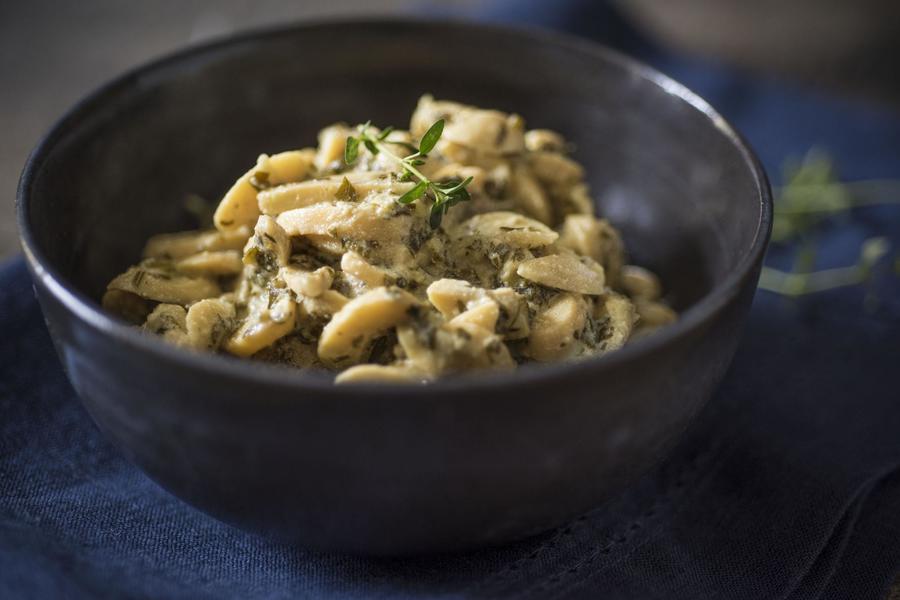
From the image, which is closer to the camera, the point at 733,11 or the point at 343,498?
the point at 343,498

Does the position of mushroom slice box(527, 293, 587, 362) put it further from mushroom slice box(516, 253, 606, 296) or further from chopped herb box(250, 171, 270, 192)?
chopped herb box(250, 171, 270, 192)

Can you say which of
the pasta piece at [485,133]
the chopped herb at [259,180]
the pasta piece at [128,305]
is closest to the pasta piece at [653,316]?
the pasta piece at [485,133]

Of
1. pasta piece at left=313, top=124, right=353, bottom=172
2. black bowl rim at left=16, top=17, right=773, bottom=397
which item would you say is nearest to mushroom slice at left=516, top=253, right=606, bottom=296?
black bowl rim at left=16, top=17, right=773, bottom=397

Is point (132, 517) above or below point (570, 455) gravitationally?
below

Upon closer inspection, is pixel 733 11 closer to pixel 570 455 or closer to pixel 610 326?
pixel 610 326

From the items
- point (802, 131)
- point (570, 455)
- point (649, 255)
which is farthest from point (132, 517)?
point (802, 131)

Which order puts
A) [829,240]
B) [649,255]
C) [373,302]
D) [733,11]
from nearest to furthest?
[373,302] → [649,255] → [829,240] → [733,11]

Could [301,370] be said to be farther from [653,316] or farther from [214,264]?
[653,316]
